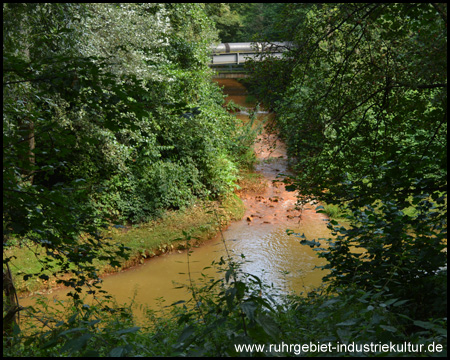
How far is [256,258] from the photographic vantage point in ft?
28.3

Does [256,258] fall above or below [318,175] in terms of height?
below

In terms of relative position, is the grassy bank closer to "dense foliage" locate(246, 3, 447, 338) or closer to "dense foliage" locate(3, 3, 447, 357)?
"dense foliage" locate(3, 3, 447, 357)

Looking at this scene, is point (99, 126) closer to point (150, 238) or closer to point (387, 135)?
point (150, 238)

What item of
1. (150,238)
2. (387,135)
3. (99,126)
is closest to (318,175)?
(387,135)

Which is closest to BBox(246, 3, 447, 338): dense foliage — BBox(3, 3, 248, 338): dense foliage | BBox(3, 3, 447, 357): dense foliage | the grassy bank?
BBox(3, 3, 447, 357): dense foliage

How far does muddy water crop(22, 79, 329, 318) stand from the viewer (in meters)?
7.18

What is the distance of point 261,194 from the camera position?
12.7 metres

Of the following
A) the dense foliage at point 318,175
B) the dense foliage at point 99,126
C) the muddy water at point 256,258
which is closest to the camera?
the dense foliage at point 318,175

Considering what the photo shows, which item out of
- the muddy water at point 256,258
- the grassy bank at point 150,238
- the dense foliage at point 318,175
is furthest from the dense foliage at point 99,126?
the muddy water at point 256,258

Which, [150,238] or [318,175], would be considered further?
[150,238]

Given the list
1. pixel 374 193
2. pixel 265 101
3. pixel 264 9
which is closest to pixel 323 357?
pixel 374 193

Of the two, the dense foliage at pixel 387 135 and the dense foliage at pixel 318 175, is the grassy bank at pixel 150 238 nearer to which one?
the dense foliage at pixel 318 175

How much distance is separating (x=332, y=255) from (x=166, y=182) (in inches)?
268

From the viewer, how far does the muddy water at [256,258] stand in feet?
23.6
